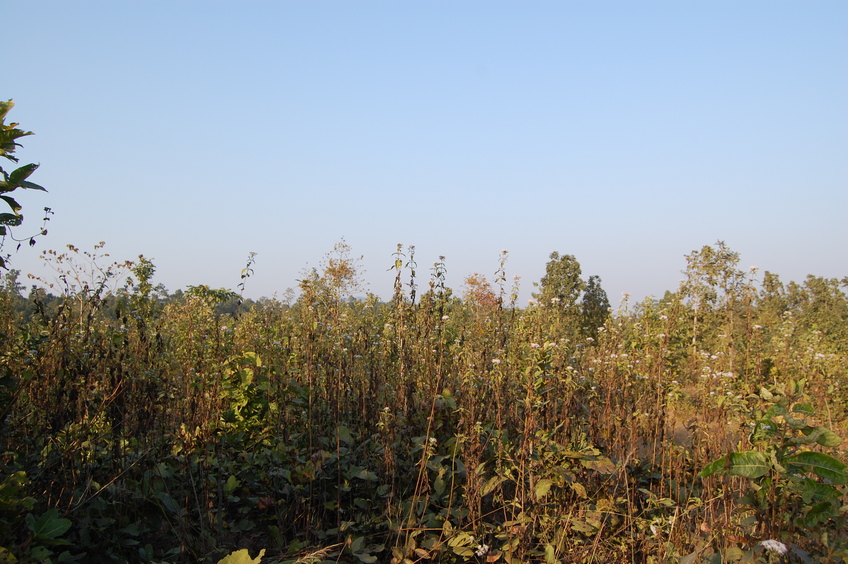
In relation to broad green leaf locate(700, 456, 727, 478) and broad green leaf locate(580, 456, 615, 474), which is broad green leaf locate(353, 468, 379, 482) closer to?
broad green leaf locate(580, 456, 615, 474)

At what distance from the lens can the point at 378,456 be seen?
340 cm

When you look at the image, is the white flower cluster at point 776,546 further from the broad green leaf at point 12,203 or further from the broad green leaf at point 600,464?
the broad green leaf at point 12,203

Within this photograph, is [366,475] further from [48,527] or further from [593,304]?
[593,304]

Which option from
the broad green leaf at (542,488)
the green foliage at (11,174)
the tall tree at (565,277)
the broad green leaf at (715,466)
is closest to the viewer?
the green foliage at (11,174)

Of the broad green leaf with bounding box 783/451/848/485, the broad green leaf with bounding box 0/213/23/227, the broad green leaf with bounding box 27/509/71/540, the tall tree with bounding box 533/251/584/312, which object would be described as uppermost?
the tall tree with bounding box 533/251/584/312

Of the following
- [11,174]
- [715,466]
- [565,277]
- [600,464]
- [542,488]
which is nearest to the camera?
[11,174]

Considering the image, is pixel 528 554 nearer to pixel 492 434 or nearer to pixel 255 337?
pixel 492 434

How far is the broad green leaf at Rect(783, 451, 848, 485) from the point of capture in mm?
2430

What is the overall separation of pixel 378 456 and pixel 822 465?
2.24 meters

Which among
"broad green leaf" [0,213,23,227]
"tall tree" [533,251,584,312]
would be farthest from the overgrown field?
"tall tree" [533,251,584,312]

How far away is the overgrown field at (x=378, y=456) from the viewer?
102 inches

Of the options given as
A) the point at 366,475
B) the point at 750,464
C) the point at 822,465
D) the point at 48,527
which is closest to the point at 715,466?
the point at 750,464

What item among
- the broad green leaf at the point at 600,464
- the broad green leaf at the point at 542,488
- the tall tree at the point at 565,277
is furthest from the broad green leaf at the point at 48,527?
the tall tree at the point at 565,277

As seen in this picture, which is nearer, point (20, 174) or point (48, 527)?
point (20, 174)
